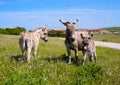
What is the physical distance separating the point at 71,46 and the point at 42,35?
275 cm

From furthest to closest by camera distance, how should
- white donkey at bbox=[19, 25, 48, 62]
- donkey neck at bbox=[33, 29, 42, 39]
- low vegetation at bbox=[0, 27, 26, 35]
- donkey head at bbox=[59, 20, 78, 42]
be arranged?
low vegetation at bbox=[0, 27, 26, 35]
donkey neck at bbox=[33, 29, 42, 39]
white donkey at bbox=[19, 25, 48, 62]
donkey head at bbox=[59, 20, 78, 42]

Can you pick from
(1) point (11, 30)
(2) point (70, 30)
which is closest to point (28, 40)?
(2) point (70, 30)

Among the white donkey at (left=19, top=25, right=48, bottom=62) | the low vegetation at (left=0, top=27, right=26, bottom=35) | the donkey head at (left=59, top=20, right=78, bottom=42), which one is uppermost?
the donkey head at (left=59, top=20, right=78, bottom=42)

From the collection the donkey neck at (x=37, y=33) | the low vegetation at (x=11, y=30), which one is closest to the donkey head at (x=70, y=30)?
the donkey neck at (x=37, y=33)

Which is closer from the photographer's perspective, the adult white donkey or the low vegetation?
the adult white donkey

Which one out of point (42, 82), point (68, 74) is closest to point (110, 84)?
point (68, 74)

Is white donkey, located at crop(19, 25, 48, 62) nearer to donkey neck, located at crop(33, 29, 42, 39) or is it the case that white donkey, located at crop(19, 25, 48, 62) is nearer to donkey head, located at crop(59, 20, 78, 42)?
donkey neck, located at crop(33, 29, 42, 39)

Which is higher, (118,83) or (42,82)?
(42,82)

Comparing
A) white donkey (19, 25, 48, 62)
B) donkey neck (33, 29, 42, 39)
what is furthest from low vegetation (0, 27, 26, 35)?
white donkey (19, 25, 48, 62)

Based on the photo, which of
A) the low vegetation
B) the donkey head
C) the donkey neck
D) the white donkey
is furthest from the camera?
the low vegetation

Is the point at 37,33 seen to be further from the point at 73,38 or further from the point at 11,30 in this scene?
the point at 11,30

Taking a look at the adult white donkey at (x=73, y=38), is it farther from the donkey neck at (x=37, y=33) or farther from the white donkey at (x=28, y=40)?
the donkey neck at (x=37, y=33)

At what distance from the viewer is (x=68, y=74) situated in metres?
10.7

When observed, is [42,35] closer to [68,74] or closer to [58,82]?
[68,74]
